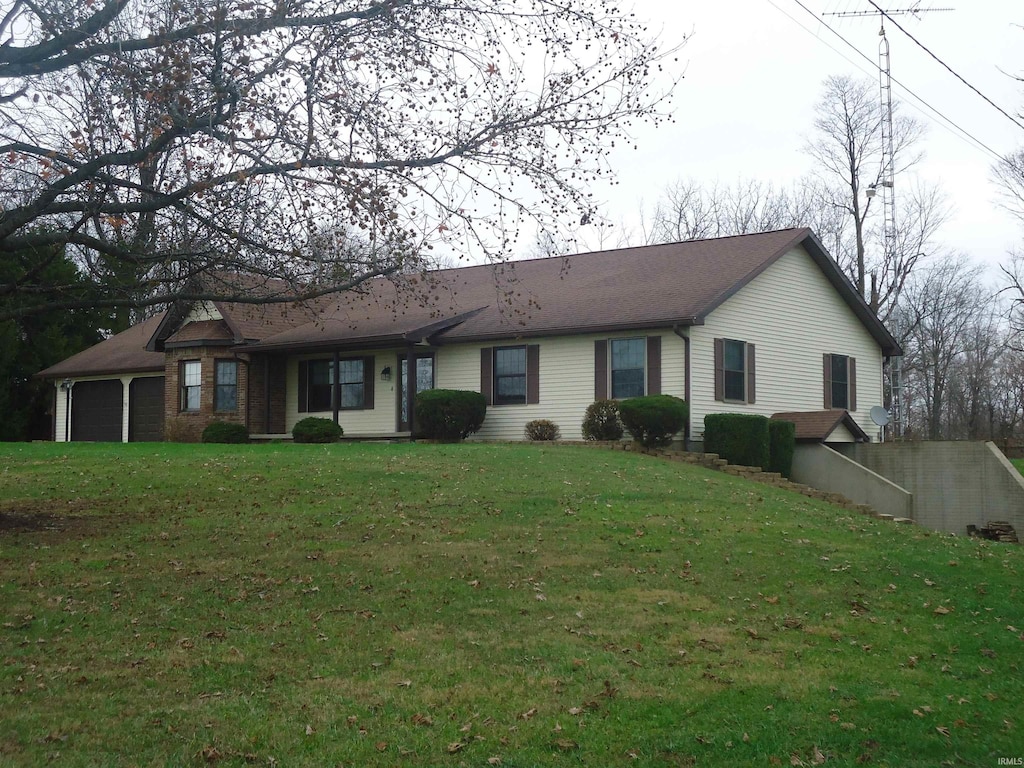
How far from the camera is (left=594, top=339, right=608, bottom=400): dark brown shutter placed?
2530 centimetres

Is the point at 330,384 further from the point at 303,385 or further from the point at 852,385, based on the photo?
the point at 852,385

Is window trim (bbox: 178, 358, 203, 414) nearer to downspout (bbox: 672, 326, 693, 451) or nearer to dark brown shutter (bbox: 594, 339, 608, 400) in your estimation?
dark brown shutter (bbox: 594, 339, 608, 400)

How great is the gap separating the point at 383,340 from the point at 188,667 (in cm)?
1844

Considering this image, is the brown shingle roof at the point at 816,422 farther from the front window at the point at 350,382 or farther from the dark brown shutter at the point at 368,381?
the front window at the point at 350,382

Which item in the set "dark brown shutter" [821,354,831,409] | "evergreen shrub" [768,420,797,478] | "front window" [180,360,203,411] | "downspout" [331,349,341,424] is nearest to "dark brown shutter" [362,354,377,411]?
"downspout" [331,349,341,424]

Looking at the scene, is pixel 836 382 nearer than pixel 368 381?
No

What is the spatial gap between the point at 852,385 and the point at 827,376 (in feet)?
4.47

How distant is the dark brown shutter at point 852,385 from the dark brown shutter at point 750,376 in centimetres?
488

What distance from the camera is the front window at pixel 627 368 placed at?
82.1ft

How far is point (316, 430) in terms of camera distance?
27344 mm

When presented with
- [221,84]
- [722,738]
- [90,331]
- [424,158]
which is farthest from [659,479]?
[90,331]

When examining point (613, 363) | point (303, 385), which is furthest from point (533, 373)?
point (303, 385)

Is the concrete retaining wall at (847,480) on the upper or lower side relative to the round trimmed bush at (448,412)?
lower

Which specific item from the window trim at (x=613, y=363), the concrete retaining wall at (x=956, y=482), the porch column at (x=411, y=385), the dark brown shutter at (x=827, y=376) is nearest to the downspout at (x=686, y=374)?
the window trim at (x=613, y=363)
